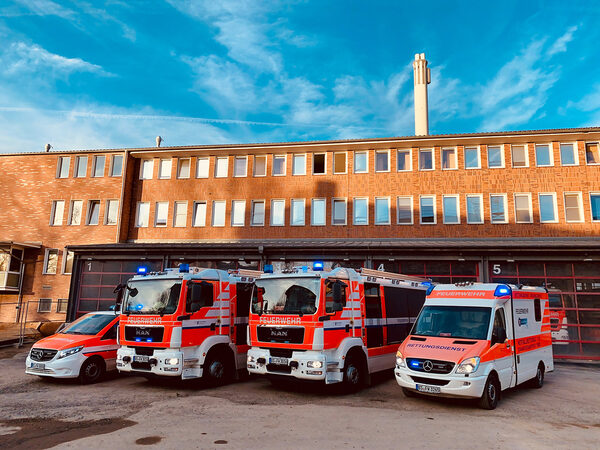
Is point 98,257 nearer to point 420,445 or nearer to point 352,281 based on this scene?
point 352,281

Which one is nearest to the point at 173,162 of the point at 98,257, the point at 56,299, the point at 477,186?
the point at 98,257

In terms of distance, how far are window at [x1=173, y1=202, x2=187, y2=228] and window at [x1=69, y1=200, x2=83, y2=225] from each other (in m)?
6.42

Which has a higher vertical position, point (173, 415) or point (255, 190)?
point (255, 190)

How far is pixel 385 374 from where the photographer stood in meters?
13.6

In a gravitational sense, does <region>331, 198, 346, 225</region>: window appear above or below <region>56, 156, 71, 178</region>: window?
below

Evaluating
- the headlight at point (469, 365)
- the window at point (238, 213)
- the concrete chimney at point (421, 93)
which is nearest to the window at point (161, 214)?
the window at point (238, 213)

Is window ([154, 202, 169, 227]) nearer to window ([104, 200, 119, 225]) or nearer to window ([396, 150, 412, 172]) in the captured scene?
window ([104, 200, 119, 225])

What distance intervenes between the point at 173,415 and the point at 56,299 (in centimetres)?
2350

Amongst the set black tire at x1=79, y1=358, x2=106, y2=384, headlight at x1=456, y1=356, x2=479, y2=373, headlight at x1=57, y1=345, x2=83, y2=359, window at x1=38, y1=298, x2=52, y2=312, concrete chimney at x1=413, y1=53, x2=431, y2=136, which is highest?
concrete chimney at x1=413, y1=53, x2=431, y2=136

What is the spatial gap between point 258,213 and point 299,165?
3.84 metres

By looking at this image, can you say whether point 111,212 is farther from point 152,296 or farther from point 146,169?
point 152,296

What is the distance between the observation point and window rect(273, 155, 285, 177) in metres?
27.7

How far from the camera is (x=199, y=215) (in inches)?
1101

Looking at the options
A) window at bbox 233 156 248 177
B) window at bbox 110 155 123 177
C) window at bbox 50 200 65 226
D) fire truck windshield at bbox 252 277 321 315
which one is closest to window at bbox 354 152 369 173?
window at bbox 233 156 248 177
